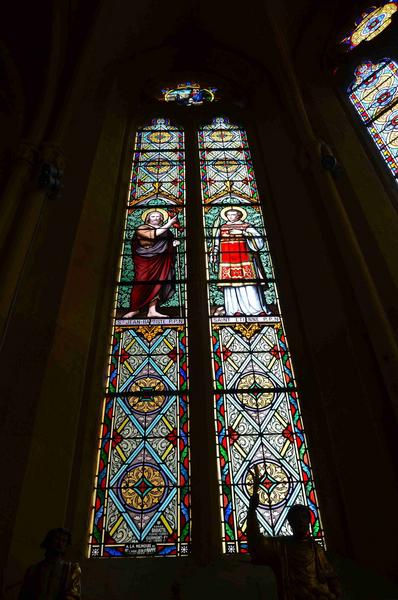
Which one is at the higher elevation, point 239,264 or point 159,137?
point 159,137

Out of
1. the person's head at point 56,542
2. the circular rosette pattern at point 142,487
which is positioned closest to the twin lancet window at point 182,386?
the circular rosette pattern at point 142,487

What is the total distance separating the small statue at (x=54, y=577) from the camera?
285 cm

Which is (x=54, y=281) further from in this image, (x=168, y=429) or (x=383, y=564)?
(x=383, y=564)

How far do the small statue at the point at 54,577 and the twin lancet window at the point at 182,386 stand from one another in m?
1.00

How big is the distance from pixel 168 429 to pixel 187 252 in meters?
2.24

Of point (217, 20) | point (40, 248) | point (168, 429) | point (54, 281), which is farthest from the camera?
point (217, 20)

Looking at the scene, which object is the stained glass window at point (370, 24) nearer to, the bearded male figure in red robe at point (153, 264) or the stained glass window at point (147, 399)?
the stained glass window at point (147, 399)

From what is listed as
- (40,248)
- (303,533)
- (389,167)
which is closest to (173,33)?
(389,167)

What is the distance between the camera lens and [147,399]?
4.83m

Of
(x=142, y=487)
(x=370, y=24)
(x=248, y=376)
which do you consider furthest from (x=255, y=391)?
(x=370, y=24)

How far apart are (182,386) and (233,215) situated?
8.49ft

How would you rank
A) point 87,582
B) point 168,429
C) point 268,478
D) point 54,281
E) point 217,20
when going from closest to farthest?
point 87,582
point 268,478
point 168,429
point 54,281
point 217,20

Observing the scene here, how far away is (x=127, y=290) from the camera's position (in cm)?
582

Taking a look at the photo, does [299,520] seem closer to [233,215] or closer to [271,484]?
[271,484]
